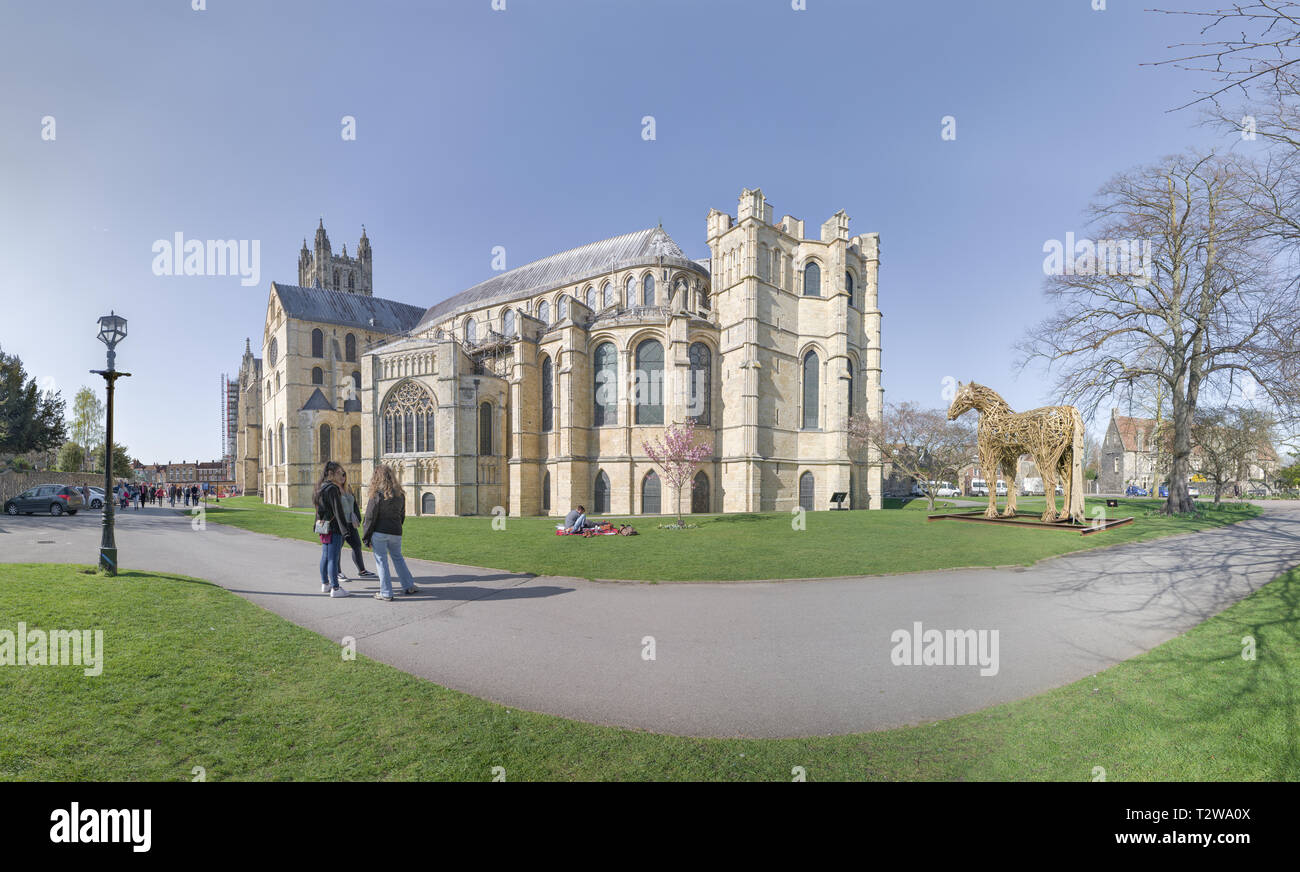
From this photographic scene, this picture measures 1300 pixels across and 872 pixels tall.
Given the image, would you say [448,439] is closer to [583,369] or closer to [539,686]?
[583,369]

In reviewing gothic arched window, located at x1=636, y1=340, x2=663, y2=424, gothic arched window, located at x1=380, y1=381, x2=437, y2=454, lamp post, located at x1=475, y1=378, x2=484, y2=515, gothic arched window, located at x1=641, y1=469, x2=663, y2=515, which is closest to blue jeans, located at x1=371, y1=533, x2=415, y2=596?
gothic arched window, located at x1=641, y1=469, x2=663, y2=515

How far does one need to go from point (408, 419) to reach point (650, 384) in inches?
626

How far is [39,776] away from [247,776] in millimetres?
1102

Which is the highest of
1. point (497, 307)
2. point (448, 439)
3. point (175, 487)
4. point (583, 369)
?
point (497, 307)

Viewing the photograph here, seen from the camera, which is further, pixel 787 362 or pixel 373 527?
pixel 787 362

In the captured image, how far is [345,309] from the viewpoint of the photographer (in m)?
47.9

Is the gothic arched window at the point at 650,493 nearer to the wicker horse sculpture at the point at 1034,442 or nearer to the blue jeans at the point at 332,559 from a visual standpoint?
the wicker horse sculpture at the point at 1034,442

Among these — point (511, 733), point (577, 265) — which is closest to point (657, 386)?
point (577, 265)

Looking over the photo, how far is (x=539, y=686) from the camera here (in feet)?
14.8

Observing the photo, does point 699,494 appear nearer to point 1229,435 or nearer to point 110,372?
point 110,372

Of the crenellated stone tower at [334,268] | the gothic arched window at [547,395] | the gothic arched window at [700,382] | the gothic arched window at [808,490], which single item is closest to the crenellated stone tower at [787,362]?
the gothic arched window at [808,490]

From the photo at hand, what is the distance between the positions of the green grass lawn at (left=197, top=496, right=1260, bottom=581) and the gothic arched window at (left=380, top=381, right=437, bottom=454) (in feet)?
40.8
